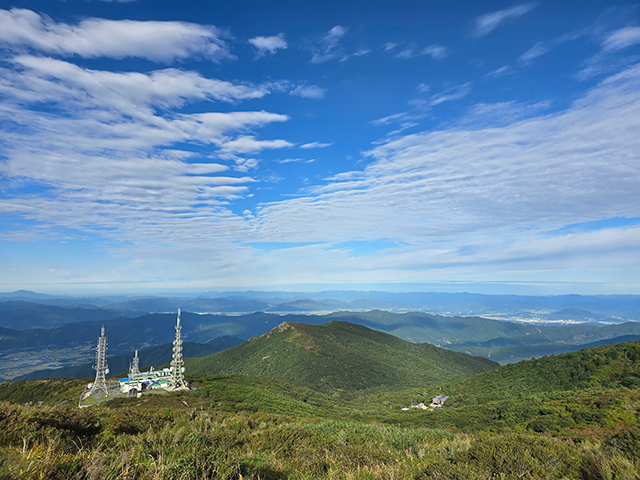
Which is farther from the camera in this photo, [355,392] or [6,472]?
[355,392]

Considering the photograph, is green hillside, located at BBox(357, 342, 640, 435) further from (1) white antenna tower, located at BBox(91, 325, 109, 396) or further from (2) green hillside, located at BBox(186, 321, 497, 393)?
(1) white antenna tower, located at BBox(91, 325, 109, 396)

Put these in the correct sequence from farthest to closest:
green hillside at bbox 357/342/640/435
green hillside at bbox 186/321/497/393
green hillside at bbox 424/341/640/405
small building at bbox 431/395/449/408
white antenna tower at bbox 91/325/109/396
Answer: green hillside at bbox 186/321/497/393
small building at bbox 431/395/449/408
green hillside at bbox 424/341/640/405
white antenna tower at bbox 91/325/109/396
green hillside at bbox 357/342/640/435

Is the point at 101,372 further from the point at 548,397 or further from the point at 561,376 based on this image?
the point at 561,376

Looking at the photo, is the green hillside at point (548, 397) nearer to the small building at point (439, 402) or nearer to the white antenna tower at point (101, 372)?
the small building at point (439, 402)

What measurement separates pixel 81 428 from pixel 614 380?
60.3 metres

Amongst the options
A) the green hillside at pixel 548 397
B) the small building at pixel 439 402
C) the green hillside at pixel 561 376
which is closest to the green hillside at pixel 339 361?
the green hillside at pixel 548 397

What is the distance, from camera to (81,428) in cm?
659

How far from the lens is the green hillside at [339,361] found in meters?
104

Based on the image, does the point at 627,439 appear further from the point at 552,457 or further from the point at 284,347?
the point at 284,347

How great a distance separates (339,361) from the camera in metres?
117

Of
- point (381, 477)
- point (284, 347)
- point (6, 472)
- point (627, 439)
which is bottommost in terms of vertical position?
point (284, 347)

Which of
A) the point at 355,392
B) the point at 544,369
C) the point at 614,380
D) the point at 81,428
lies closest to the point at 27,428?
the point at 81,428

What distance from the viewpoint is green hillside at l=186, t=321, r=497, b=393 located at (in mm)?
103500

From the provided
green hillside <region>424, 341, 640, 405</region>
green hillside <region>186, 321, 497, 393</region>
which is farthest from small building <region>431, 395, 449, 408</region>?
green hillside <region>186, 321, 497, 393</region>
